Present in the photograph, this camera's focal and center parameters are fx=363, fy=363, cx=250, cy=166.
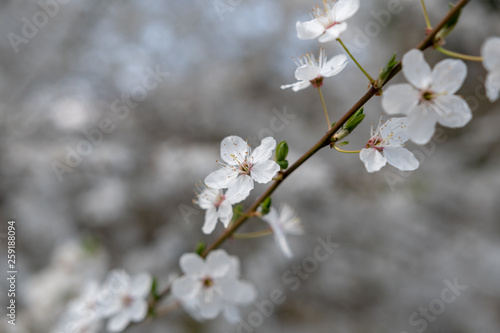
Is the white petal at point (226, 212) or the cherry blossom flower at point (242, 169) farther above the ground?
the cherry blossom flower at point (242, 169)

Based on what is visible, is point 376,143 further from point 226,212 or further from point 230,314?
point 230,314

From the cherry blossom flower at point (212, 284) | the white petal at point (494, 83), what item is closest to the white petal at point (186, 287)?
the cherry blossom flower at point (212, 284)

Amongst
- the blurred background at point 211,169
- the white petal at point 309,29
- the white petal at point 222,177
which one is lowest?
the blurred background at point 211,169

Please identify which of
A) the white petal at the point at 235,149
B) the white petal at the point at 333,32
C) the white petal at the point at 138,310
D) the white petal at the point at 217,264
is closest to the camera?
the white petal at the point at 333,32


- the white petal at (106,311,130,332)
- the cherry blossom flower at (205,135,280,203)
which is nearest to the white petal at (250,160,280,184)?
the cherry blossom flower at (205,135,280,203)

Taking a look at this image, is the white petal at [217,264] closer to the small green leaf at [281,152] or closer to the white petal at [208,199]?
the white petal at [208,199]

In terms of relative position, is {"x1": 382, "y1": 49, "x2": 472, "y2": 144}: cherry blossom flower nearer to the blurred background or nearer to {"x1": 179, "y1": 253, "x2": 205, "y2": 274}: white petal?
{"x1": 179, "y1": 253, "x2": 205, "y2": 274}: white petal

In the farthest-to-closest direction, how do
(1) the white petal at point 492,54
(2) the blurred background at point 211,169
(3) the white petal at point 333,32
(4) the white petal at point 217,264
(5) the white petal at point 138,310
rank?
1. (2) the blurred background at point 211,169
2. (5) the white petal at point 138,310
3. (4) the white petal at point 217,264
4. (3) the white petal at point 333,32
5. (1) the white petal at point 492,54

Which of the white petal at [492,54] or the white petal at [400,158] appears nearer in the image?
the white petal at [492,54]
